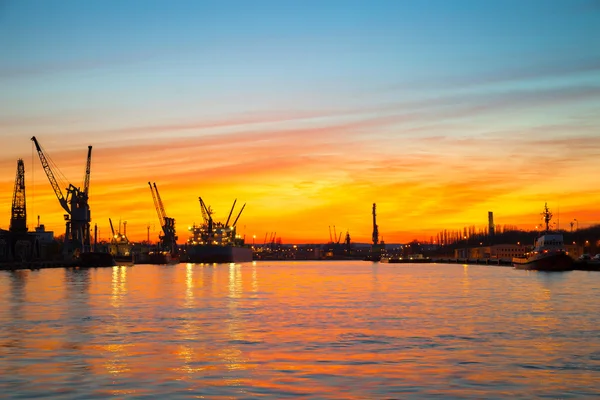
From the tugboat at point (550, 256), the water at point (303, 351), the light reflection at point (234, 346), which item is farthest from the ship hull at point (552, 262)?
the light reflection at point (234, 346)

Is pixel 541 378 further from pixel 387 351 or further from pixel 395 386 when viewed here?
pixel 387 351

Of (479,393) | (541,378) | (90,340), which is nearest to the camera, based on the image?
(479,393)

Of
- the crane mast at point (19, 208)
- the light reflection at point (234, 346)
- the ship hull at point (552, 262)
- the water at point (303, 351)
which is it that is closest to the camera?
the water at point (303, 351)

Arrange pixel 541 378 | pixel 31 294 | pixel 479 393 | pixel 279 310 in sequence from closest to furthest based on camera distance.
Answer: pixel 479 393, pixel 541 378, pixel 279 310, pixel 31 294

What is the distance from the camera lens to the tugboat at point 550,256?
416ft

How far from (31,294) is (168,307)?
854 inches

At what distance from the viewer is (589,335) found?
113 feet

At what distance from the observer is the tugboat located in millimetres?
126938

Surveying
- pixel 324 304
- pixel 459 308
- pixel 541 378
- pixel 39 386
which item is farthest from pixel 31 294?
pixel 541 378

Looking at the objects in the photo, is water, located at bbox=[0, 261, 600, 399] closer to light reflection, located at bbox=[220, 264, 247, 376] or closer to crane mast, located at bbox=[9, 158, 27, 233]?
light reflection, located at bbox=[220, 264, 247, 376]

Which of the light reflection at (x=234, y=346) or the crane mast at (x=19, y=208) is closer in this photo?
the light reflection at (x=234, y=346)

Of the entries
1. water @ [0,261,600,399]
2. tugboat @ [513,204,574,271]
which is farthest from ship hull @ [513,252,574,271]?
water @ [0,261,600,399]

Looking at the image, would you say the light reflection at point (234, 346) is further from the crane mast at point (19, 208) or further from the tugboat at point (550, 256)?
the crane mast at point (19, 208)

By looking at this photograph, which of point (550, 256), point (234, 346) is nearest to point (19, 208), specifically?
point (550, 256)
